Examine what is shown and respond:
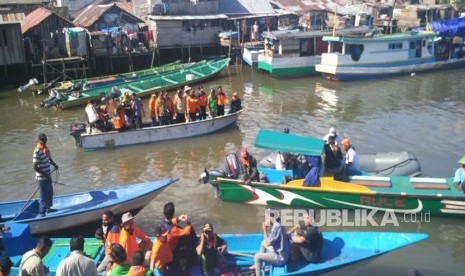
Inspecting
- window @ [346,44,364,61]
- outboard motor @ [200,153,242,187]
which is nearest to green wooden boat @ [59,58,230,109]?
window @ [346,44,364,61]

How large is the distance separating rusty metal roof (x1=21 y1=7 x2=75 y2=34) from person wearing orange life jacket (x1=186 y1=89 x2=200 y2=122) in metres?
17.8

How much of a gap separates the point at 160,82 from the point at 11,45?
34.0 ft

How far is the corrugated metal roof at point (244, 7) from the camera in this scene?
124 feet

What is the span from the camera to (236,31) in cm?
3638

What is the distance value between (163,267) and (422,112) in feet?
53.7

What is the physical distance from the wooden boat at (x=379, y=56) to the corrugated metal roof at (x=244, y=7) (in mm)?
12229

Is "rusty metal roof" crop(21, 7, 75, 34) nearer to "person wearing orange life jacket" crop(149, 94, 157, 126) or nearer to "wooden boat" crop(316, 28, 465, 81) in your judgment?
"wooden boat" crop(316, 28, 465, 81)

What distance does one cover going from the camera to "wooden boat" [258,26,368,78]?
28.1 m

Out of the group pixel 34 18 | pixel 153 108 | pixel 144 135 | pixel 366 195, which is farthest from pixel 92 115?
pixel 34 18

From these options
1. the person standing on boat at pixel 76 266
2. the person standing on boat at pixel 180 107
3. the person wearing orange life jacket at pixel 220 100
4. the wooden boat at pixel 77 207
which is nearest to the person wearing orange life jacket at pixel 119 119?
the person standing on boat at pixel 180 107

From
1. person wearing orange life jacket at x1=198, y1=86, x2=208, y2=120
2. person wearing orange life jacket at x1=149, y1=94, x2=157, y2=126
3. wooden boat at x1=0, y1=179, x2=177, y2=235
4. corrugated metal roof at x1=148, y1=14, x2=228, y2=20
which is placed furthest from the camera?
corrugated metal roof at x1=148, y1=14, x2=228, y2=20

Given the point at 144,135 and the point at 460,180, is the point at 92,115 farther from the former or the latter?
the point at 460,180

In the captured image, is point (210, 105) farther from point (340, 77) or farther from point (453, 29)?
point (453, 29)

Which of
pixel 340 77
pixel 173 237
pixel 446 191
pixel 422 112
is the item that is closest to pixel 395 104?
pixel 422 112
